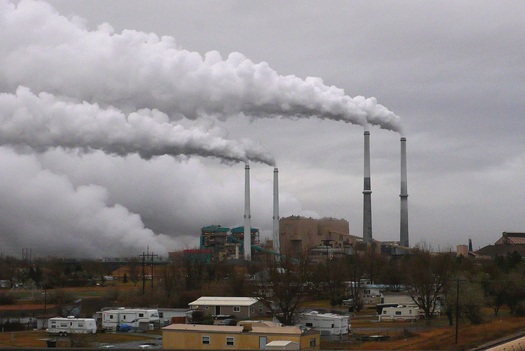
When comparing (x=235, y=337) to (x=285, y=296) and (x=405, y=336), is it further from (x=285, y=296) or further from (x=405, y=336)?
(x=285, y=296)

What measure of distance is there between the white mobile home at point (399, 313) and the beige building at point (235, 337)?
19579mm

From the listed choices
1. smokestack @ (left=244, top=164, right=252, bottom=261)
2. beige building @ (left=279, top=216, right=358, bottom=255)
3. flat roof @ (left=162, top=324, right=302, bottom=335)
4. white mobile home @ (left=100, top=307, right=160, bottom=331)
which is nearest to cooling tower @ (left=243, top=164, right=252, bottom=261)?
smokestack @ (left=244, top=164, right=252, bottom=261)

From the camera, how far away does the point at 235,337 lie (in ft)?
96.6

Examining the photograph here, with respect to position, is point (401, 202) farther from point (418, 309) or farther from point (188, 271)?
point (418, 309)

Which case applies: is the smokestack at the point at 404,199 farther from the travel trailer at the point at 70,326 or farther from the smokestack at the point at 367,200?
the travel trailer at the point at 70,326

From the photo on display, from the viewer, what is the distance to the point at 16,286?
79938mm

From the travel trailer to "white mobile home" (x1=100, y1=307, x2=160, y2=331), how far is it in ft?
9.04

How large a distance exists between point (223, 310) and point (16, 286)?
38566 mm

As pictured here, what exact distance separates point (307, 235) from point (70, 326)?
238ft

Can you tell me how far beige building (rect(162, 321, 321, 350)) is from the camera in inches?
1124

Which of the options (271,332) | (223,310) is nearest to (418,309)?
(223,310)

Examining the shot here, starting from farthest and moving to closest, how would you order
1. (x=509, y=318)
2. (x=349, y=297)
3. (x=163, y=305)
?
(x=349, y=297) → (x=163, y=305) → (x=509, y=318)

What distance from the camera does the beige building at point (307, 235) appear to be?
111 meters

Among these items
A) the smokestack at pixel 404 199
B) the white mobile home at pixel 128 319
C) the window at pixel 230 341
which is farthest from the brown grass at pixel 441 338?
the smokestack at pixel 404 199
